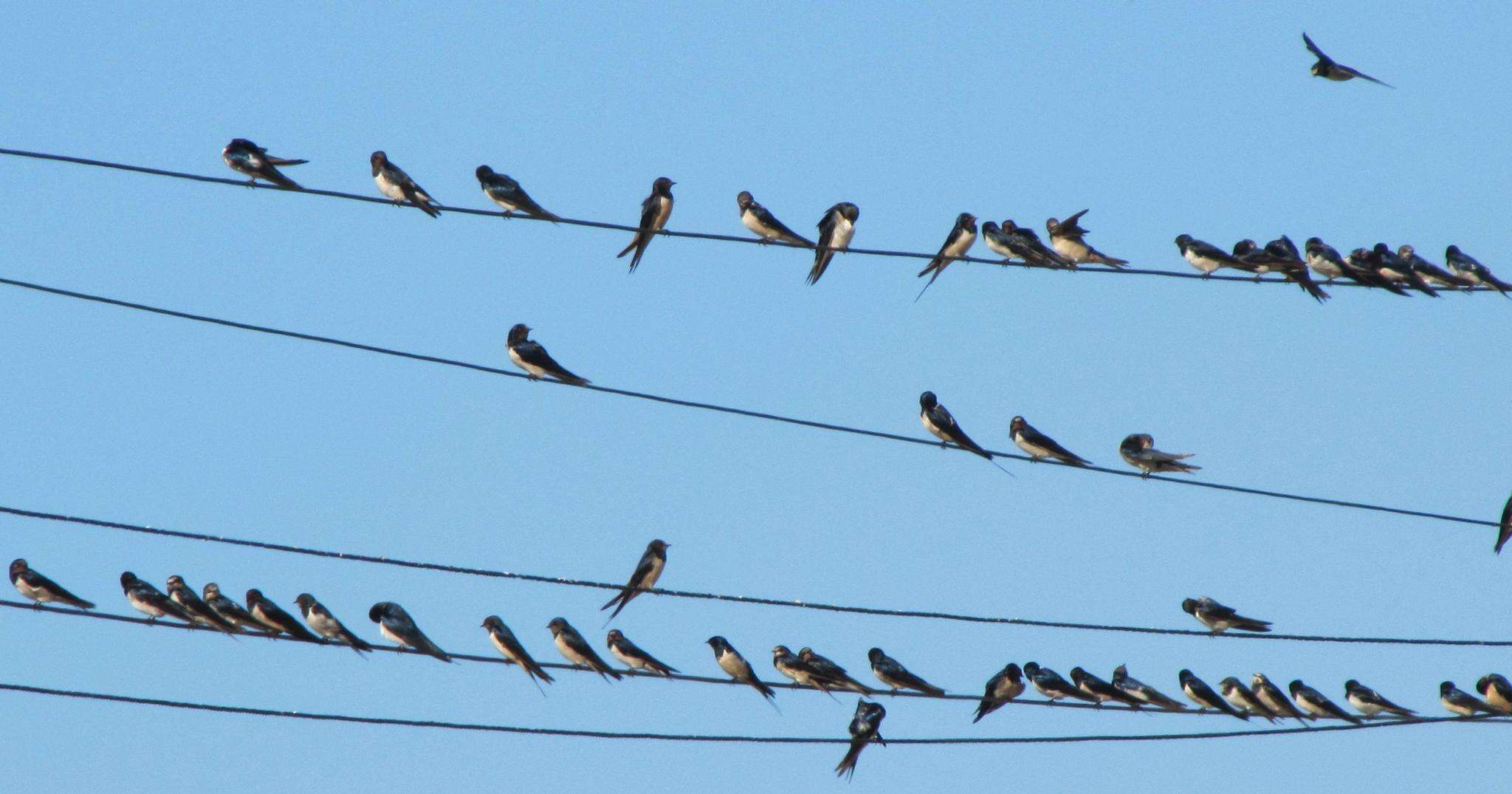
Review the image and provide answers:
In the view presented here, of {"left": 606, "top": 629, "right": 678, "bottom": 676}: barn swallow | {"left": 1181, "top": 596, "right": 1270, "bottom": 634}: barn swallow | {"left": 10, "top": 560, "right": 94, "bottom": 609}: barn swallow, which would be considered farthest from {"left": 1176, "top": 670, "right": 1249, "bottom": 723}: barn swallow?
{"left": 10, "top": 560, "right": 94, "bottom": 609}: barn swallow

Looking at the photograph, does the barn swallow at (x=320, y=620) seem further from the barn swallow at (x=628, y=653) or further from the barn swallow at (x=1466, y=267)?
the barn swallow at (x=1466, y=267)

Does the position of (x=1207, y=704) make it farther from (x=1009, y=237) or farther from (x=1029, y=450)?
(x=1009, y=237)

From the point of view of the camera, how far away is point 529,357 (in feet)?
50.3

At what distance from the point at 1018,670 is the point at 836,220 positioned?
3.60 m

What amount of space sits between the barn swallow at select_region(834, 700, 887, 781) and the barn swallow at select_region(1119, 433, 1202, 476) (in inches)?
106

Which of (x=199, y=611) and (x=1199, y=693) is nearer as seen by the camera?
(x=199, y=611)

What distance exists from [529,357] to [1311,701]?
6491mm

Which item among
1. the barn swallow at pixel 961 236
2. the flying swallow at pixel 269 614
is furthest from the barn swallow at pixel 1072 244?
the flying swallow at pixel 269 614

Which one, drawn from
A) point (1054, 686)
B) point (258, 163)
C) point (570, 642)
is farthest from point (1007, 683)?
point (258, 163)

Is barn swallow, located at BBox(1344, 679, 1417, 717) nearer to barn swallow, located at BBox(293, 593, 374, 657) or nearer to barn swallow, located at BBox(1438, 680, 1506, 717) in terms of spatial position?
barn swallow, located at BBox(1438, 680, 1506, 717)

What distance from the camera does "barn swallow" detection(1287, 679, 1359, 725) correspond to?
54.9 ft

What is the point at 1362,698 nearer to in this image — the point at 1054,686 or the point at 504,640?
the point at 1054,686

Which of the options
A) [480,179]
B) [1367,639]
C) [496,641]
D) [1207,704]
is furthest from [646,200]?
[1367,639]

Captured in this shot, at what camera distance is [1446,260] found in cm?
1822
